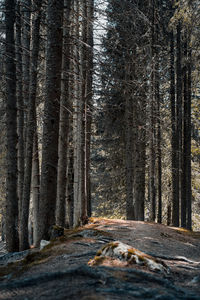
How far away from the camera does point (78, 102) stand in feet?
34.0

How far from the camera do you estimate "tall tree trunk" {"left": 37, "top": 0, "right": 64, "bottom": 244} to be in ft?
23.0

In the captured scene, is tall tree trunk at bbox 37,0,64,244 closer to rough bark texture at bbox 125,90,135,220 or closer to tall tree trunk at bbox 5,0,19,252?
tall tree trunk at bbox 5,0,19,252

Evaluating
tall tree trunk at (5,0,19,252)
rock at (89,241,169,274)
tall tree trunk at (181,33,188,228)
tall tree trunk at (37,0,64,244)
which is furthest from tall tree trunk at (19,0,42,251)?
tall tree trunk at (181,33,188,228)

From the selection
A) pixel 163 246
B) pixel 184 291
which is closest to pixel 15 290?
pixel 184 291

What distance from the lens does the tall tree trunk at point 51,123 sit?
7.01 m

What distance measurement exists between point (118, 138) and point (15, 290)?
43.1ft

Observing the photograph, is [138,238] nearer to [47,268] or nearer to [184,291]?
[47,268]

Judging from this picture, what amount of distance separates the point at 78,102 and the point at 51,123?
11.5ft

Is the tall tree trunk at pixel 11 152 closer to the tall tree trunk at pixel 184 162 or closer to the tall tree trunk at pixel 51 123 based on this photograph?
the tall tree trunk at pixel 51 123

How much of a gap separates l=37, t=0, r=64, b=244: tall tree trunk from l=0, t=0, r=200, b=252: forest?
1.0 inches

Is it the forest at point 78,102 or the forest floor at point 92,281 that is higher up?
the forest at point 78,102

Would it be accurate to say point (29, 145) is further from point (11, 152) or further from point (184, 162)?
point (184, 162)

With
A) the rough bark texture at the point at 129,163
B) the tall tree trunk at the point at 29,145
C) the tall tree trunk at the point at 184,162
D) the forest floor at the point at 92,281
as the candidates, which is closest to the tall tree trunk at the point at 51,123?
the forest floor at the point at 92,281

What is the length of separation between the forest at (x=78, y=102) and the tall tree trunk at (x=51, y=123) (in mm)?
25
